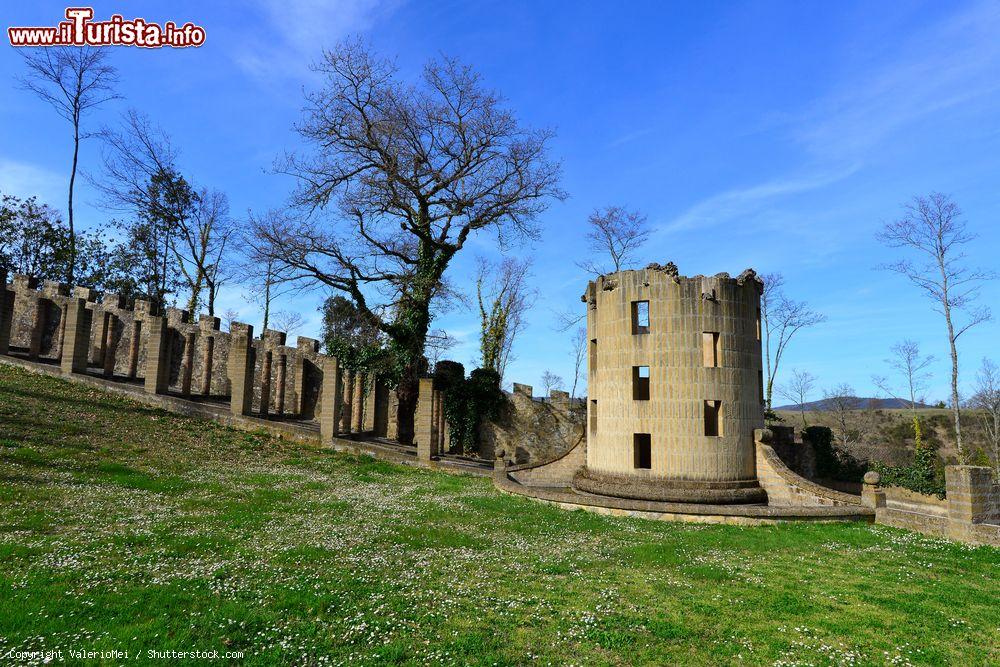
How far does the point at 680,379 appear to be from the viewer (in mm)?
16547

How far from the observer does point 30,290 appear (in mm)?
30922

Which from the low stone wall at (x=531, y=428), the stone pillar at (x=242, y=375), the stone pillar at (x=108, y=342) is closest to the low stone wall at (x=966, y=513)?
the low stone wall at (x=531, y=428)

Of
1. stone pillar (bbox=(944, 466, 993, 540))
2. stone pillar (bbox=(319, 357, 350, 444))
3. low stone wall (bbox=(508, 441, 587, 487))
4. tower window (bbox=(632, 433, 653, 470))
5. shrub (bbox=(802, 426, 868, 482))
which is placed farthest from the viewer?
shrub (bbox=(802, 426, 868, 482))

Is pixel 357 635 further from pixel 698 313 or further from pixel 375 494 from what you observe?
pixel 698 313

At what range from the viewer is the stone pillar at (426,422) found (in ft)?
73.7

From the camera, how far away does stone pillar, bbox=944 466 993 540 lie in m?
12.7

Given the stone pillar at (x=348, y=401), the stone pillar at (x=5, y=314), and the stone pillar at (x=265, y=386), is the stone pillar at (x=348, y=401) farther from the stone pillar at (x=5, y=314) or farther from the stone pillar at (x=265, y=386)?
the stone pillar at (x=5, y=314)

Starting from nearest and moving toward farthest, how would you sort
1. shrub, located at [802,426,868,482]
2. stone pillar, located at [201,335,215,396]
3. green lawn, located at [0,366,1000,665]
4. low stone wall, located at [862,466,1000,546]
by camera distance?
1. green lawn, located at [0,366,1000,665]
2. low stone wall, located at [862,466,1000,546]
3. shrub, located at [802,426,868,482]
4. stone pillar, located at [201,335,215,396]

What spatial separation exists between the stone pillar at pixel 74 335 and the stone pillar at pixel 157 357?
Answer: 3.04 metres

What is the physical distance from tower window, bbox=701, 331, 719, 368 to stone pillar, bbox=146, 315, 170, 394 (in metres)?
22.3

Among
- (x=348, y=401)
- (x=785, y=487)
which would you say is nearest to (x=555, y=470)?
(x=785, y=487)

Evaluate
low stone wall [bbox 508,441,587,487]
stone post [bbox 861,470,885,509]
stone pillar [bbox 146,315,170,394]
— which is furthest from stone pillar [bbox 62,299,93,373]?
stone post [bbox 861,470,885,509]

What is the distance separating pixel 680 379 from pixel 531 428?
15.2 meters

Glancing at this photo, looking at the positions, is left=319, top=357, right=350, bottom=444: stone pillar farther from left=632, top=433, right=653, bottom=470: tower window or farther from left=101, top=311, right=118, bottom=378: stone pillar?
left=632, top=433, right=653, bottom=470: tower window
